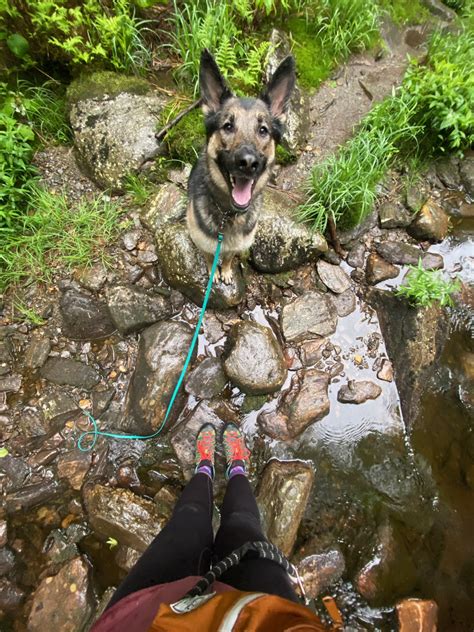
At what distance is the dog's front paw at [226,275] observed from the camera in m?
3.47

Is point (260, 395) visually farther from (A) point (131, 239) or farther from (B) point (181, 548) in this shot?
(A) point (131, 239)

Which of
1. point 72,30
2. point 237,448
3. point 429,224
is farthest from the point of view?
point 429,224

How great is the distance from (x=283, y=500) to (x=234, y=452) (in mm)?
574

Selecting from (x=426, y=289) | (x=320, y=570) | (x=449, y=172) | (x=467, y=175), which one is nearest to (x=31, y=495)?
(x=320, y=570)

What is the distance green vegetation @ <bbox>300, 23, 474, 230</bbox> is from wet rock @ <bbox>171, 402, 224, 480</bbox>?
227cm

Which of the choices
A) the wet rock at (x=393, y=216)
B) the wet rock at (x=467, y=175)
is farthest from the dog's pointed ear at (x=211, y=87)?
the wet rock at (x=467, y=175)

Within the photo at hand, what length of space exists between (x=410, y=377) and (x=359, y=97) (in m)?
3.68

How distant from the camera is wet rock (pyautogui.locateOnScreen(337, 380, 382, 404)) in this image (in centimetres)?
347

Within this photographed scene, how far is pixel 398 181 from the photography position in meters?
4.25

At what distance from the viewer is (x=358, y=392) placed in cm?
348

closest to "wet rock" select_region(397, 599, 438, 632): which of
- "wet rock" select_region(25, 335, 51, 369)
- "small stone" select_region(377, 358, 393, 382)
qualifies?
"small stone" select_region(377, 358, 393, 382)

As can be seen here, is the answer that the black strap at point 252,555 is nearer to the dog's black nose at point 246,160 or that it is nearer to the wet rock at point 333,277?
the dog's black nose at point 246,160

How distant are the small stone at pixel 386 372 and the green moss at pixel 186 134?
307 centimetres

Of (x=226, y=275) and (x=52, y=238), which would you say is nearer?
(x=226, y=275)
